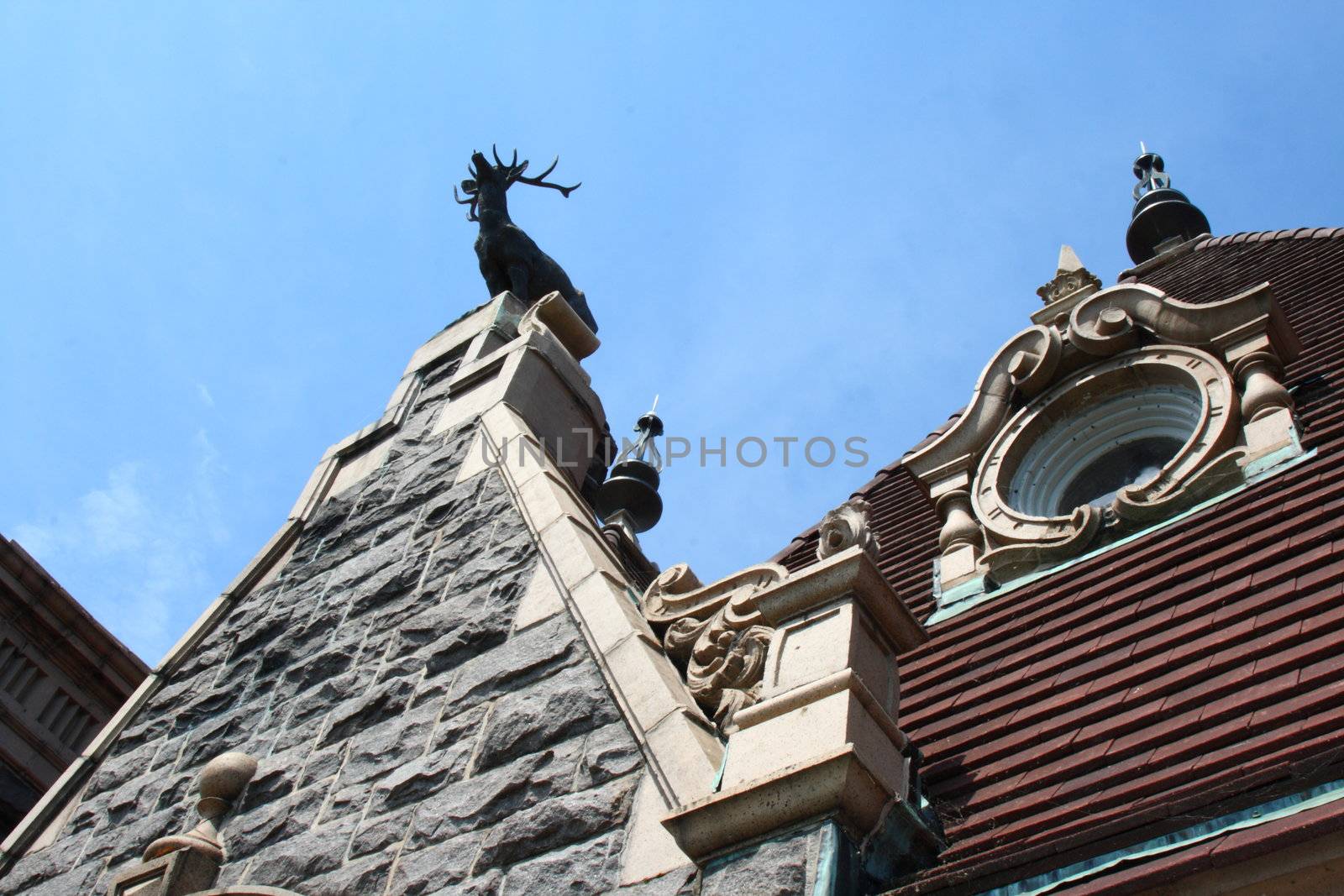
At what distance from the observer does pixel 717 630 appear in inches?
185

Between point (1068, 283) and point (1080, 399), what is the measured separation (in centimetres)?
253

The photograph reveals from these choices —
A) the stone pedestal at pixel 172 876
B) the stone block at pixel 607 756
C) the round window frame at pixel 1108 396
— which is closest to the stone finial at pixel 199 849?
the stone pedestal at pixel 172 876

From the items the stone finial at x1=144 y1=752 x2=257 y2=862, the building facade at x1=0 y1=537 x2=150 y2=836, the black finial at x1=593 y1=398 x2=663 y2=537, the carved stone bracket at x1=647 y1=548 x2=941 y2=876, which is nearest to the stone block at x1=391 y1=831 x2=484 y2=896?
the carved stone bracket at x1=647 y1=548 x2=941 y2=876

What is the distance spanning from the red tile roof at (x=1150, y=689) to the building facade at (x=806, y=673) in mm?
14

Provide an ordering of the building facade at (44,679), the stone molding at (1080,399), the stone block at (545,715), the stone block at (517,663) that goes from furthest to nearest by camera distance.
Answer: the building facade at (44,679), the stone molding at (1080,399), the stone block at (517,663), the stone block at (545,715)

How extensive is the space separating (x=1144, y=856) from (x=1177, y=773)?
56 centimetres

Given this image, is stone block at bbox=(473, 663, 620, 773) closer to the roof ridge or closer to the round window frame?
the round window frame

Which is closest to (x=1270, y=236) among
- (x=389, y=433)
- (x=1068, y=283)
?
(x=1068, y=283)

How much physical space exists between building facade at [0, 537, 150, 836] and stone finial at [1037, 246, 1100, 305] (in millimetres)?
6450

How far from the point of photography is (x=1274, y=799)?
3037 millimetres

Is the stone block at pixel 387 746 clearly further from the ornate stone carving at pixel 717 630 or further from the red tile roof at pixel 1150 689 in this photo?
the red tile roof at pixel 1150 689

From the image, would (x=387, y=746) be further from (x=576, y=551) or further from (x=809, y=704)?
(x=809, y=704)

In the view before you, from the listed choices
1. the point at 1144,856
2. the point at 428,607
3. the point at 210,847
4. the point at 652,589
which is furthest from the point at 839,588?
the point at 210,847

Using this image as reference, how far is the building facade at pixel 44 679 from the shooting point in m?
8.60
